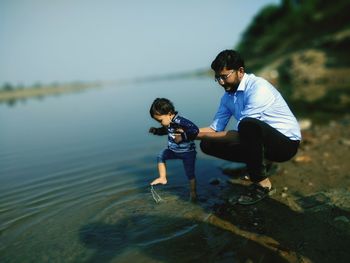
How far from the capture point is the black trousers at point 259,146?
4.57 meters

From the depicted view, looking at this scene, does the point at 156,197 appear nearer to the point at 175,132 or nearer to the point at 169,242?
the point at 175,132

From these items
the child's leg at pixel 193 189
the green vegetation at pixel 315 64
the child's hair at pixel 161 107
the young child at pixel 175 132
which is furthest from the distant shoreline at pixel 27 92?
the child's hair at pixel 161 107

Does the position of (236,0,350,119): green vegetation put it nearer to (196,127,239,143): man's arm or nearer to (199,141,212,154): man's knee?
(199,141,212,154): man's knee

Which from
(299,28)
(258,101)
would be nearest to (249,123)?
(258,101)

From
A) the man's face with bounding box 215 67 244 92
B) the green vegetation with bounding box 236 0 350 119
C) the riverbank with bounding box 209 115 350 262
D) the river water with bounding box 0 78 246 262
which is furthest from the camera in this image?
the green vegetation with bounding box 236 0 350 119

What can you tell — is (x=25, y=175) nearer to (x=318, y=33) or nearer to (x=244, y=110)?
(x=244, y=110)

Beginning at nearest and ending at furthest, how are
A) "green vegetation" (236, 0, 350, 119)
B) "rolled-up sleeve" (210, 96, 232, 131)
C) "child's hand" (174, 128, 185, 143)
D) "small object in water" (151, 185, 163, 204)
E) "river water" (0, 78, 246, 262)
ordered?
"river water" (0, 78, 246, 262)
"child's hand" (174, 128, 185, 143)
"rolled-up sleeve" (210, 96, 232, 131)
"small object in water" (151, 185, 163, 204)
"green vegetation" (236, 0, 350, 119)

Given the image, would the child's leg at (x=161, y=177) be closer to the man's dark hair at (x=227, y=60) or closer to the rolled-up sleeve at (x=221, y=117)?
the rolled-up sleeve at (x=221, y=117)

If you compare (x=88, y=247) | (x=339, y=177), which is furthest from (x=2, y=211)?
(x=339, y=177)

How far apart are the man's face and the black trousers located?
0.57 m

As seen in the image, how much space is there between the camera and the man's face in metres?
4.66

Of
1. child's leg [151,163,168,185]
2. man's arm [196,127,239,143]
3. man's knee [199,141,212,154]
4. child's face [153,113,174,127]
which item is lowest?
child's leg [151,163,168,185]

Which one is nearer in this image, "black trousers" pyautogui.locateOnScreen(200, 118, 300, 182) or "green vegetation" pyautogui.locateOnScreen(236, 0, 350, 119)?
"black trousers" pyautogui.locateOnScreen(200, 118, 300, 182)

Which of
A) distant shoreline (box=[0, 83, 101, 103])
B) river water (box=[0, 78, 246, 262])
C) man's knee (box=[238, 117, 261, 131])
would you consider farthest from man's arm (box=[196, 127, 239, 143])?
distant shoreline (box=[0, 83, 101, 103])
